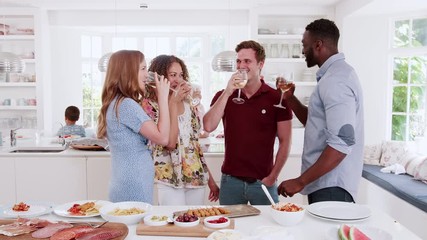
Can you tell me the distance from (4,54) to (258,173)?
3.72 meters

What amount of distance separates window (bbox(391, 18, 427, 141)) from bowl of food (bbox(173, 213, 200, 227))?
457cm

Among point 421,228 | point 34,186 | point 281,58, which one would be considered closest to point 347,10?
point 281,58

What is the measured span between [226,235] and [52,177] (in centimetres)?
255

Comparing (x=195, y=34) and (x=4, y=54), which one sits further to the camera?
(x=195, y=34)

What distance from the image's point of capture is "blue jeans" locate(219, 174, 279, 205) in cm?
240

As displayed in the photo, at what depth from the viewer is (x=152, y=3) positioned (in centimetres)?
663

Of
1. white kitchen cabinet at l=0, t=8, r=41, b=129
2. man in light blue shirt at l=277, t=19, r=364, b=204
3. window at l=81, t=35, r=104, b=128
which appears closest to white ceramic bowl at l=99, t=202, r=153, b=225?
man in light blue shirt at l=277, t=19, r=364, b=204

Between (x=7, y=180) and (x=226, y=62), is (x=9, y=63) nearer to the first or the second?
(x=7, y=180)

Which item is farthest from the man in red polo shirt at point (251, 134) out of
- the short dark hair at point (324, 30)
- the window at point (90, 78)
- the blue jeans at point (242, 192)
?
the window at point (90, 78)

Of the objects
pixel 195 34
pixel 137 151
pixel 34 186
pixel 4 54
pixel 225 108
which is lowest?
pixel 34 186

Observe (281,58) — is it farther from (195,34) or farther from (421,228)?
(421,228)

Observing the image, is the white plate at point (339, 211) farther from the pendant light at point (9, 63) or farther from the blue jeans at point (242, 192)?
the pendant light at point (9, 63)

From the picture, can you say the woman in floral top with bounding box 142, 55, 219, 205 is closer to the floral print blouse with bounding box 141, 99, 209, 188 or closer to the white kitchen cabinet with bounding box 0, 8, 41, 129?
the floral print blouse with bounding box 141, 99, 209, 188

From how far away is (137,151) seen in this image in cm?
203
